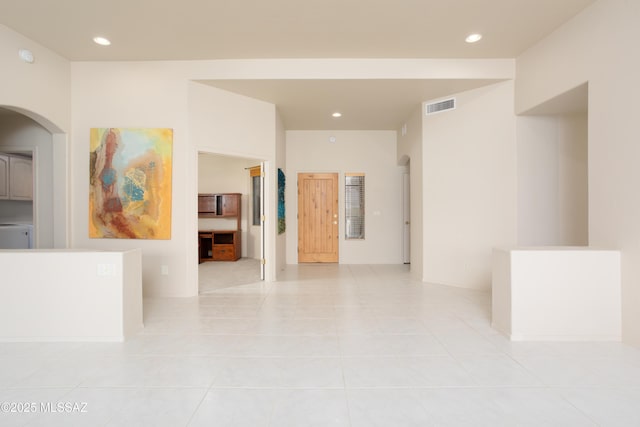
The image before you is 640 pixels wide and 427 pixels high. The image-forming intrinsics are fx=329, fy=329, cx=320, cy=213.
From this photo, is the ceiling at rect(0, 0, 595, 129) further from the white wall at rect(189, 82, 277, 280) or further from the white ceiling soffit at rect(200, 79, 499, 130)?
the white wall at rect(189, 82, 277, 280)

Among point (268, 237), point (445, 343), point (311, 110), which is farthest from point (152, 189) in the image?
point (445, 343)

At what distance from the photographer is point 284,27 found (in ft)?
12.2

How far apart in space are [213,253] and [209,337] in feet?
16.3

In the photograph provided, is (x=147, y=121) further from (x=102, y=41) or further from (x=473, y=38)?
(x=473, y=38)

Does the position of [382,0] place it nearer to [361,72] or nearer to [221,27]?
[361,72]

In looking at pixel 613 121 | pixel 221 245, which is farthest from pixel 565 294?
Result: pixel 221 245

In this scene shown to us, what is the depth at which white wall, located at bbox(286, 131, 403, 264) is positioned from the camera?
7.55 meters

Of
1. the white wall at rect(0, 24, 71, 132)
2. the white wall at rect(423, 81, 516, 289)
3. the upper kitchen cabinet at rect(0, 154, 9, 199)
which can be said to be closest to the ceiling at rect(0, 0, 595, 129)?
the white wall at rect(0, 24, 71, 132)

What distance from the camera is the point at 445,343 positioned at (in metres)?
2.95

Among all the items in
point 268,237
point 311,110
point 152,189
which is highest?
point 311,110

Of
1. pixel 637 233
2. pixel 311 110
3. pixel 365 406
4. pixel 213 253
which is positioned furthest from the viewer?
pixel 213 253

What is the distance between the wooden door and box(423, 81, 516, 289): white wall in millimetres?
2506

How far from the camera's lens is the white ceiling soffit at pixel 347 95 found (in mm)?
4750

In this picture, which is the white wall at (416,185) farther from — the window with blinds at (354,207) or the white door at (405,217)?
the window with blinds at (354,207)
